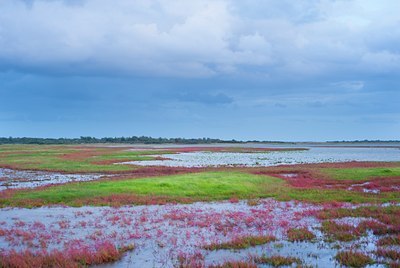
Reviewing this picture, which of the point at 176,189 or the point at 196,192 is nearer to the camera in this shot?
the point at 196,192

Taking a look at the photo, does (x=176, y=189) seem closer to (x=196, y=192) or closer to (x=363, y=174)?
(x=196, y=192)

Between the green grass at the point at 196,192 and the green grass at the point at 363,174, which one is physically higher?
the green grass at the point at 363,174

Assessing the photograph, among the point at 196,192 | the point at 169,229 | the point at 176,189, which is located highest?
the point at 176,189

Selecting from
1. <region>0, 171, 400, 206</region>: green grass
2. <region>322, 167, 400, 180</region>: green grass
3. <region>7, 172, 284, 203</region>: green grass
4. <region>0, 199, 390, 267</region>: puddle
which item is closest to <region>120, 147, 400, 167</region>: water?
<region>322, 167, 400, 180</region>: green grass

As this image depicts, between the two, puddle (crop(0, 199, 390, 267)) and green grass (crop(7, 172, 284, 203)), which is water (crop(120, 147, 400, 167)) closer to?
green grass (crop(7, 172, 284, 203))

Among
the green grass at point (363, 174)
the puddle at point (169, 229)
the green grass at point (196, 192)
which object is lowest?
the puddle at point (169, 229)

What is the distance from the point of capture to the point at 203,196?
1270 inches

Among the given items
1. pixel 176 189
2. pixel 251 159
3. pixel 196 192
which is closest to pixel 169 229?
pixel 196 192

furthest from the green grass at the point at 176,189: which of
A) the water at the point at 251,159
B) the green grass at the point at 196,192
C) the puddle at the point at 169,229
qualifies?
the water at the point at 251,159

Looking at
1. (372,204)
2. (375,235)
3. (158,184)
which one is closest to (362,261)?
(375,235)

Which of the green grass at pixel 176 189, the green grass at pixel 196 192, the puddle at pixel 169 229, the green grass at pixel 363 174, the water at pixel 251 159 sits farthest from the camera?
the water at pixel 251 159

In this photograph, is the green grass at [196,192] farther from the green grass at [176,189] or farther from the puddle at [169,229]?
the puddle at [169,229]

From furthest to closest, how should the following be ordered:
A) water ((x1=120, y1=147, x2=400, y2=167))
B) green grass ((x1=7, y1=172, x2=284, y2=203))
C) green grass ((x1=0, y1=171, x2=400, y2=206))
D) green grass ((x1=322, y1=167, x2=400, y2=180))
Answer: water ((x1=120, y1=147, x2=400, y2=167))
green grass ((x1=322, y1=167, x2=400, y2=180))
green grass ((x1=7, y1=172, x2=284, y2=203))
green grass ((x1=0, y1=171, x2=400, y2=206))

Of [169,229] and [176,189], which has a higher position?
[176,189]
